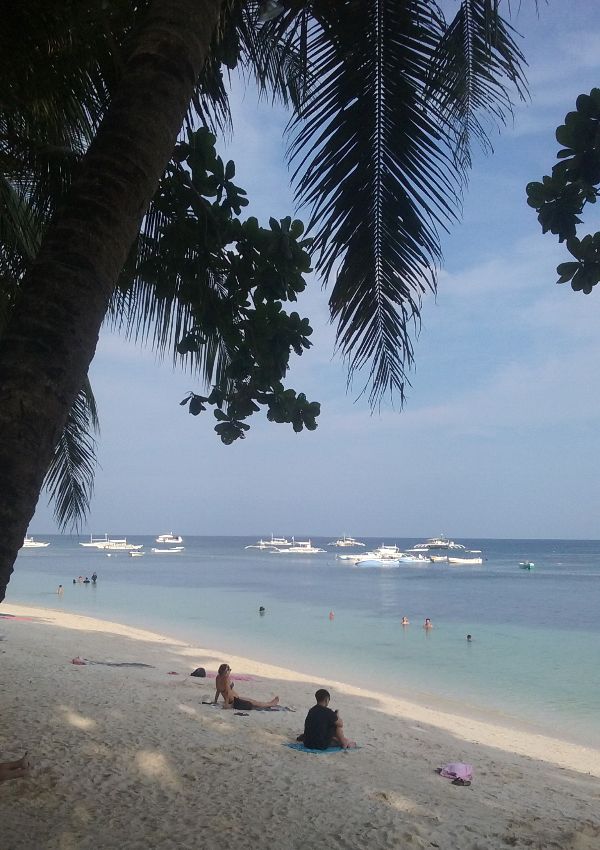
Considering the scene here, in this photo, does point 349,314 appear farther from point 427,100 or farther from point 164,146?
point 164,146

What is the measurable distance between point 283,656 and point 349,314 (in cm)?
1595

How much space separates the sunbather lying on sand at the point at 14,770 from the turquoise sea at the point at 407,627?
9423 millimetres

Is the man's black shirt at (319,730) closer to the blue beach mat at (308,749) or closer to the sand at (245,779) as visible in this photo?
the blue beach mat at (308,749)

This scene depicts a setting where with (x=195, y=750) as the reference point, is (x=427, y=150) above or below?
above

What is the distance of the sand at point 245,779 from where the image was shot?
3.76 m

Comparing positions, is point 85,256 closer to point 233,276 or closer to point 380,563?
point 233,276

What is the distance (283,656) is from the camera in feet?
59.6

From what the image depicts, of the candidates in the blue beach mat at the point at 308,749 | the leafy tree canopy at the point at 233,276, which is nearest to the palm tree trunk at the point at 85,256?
the leafy tree canopy at the point at 233,276

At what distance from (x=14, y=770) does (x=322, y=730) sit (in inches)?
129

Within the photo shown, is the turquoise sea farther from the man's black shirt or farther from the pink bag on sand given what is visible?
the man's black shirt

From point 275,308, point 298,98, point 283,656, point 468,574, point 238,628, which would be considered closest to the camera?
point 275,308

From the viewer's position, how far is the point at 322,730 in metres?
6.64

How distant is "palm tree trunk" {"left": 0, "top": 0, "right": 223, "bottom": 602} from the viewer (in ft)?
5.39

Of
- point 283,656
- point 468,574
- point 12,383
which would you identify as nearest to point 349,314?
point 12,383
